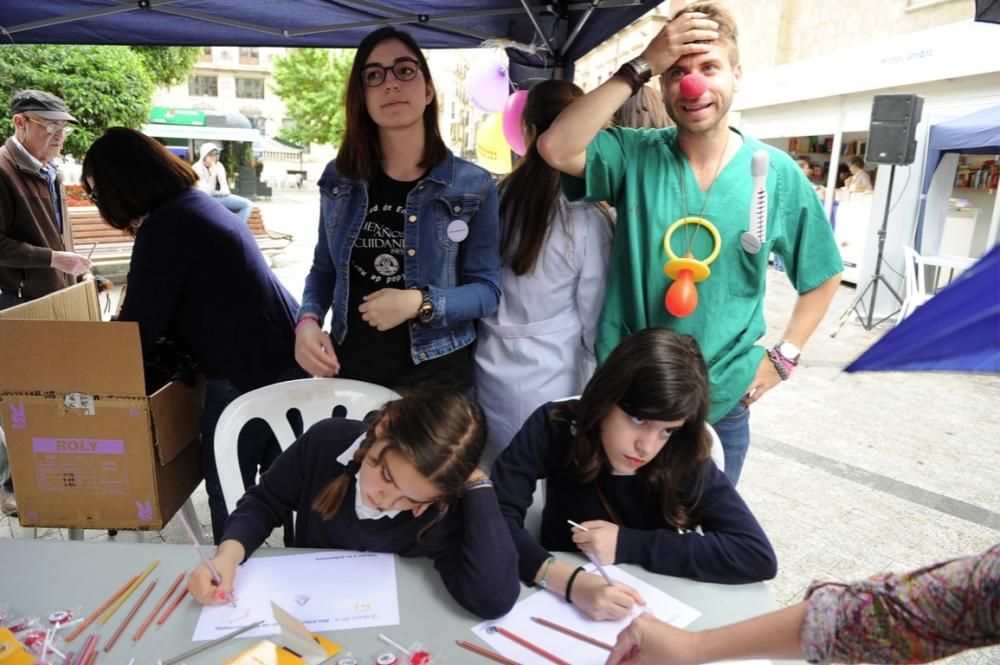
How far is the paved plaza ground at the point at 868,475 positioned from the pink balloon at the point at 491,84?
2.34m

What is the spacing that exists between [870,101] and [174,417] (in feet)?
35.2

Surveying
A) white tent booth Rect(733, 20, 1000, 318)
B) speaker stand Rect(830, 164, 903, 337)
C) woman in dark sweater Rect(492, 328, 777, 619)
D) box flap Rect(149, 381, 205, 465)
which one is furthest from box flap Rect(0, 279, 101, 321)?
white tent booth Rect(733, 20, 1000, 318)

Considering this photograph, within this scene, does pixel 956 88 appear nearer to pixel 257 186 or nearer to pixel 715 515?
pixel 715 515

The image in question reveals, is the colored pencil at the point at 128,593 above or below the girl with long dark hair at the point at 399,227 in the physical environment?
below

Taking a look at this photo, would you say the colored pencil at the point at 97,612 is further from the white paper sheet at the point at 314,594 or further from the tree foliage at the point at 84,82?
the tree foliage at the point at 84,82

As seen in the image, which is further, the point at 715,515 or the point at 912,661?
the point at 715,515

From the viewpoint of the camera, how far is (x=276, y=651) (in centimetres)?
99

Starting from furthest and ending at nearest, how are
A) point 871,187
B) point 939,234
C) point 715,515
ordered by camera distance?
point 871,187
point 939,234
point 715,515

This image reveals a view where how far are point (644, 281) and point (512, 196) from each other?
45 centimetres

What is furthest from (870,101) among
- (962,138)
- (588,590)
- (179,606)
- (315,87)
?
(315,87)

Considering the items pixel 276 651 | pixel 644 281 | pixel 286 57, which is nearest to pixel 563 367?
pixel 644 281

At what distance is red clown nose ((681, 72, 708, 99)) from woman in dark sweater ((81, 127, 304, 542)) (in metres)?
1.23

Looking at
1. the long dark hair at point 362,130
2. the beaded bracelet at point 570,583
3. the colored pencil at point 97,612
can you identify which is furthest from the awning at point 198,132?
the beaded bracelet at point 570,583

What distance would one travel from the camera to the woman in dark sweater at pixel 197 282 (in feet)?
5.76
